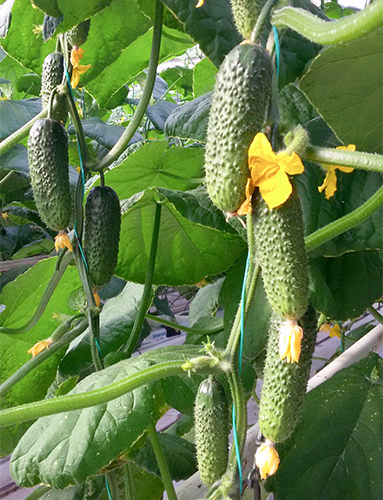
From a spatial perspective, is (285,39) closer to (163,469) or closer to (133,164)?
(133,164)

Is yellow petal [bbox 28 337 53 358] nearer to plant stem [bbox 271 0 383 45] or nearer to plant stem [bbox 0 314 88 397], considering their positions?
plant stem [bbox 0 314 88 397]

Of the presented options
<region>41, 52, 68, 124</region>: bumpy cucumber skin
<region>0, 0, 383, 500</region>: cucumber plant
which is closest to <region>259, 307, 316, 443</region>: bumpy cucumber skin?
<region>0, 0, 383, 500</region>: cucumber plant

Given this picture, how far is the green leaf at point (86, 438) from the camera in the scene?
0.63 m

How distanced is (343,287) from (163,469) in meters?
0.42

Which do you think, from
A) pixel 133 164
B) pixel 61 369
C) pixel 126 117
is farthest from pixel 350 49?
pixel 126 117

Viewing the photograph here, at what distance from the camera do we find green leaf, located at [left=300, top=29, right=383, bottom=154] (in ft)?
2.08

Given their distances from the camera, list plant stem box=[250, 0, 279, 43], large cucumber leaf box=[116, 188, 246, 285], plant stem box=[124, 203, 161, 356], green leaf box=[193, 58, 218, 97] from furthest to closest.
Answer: green leaf box=[193, 58, 218, 97]
large cucumber leaf box=[116, 188, 246, 285]
plant stem box=[124, 203, 161, 356]
plant stem box=[250, 0, 279, 43]

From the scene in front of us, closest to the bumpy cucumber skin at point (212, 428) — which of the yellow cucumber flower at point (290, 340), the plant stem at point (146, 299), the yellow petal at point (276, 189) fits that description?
the yellow cucumber flower at point (290, 340)

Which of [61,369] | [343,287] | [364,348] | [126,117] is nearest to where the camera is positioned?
[343,287]

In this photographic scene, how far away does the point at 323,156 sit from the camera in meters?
0.48

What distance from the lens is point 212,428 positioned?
1.84ft

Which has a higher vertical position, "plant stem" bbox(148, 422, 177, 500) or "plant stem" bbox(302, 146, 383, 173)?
"plant stem" bbox(302, 146, 383, 173)

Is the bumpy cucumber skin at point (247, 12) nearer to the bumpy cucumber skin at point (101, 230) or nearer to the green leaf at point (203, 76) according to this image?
the bumpy cucumber skin at point (101, 230)

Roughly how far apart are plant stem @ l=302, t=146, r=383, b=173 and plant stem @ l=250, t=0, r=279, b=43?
0.12 meters
